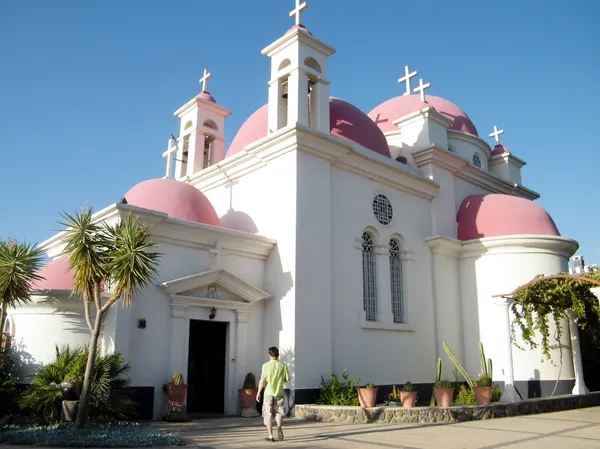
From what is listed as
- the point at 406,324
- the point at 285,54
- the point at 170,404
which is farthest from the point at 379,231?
the point at 170,404

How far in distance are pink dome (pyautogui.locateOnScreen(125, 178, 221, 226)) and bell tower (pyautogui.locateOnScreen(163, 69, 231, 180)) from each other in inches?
151

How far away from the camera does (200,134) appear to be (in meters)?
18.8

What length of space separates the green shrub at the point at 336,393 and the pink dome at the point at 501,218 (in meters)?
7.36

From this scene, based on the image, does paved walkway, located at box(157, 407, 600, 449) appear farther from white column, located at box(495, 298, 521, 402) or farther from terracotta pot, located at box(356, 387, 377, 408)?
white column, located at box(495, 298, 521, 402)

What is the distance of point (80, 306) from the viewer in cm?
1152

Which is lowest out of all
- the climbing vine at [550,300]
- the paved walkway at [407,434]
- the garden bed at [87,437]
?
the paved walkway at [407,434]

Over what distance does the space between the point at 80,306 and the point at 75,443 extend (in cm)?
417

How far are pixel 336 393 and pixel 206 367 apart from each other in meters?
3.28

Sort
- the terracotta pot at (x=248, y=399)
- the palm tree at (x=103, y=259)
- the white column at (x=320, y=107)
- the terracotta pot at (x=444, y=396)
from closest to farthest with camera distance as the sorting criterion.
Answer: the palm tree at (x=103, y=259) < the terracotta pot at (x=444, y=396) < the terracotta pot at (x=248, y=399) < the white column at (x=320, y=107)

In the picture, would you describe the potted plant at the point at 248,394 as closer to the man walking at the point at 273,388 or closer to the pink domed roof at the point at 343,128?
the man walking at the point at 273,388

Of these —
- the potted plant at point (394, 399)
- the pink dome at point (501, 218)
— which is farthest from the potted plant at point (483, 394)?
the pink dome at point (501, 218)

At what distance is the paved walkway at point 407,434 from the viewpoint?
27.7 feet

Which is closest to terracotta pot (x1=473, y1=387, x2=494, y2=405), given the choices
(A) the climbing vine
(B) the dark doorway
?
(A) the climbing vine

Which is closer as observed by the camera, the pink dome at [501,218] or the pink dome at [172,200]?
the pink dome at [172,200]
